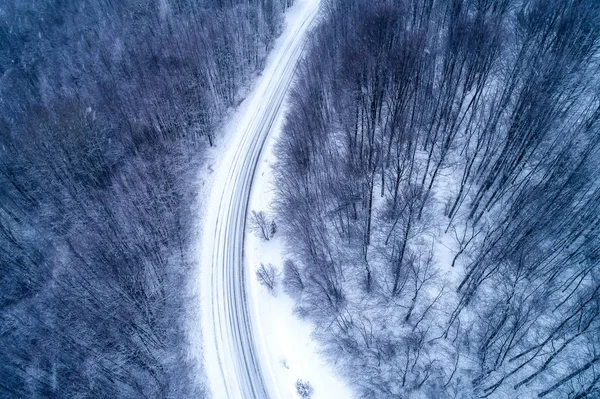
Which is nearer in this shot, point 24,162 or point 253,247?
point 253,247

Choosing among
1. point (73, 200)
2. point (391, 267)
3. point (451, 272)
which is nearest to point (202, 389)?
point (391, 267)

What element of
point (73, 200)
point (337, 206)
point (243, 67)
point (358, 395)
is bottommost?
point (358, 395)

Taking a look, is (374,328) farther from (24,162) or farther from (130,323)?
(24,162)

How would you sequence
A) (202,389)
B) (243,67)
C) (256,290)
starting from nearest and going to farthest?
1. (202,389)
2. (256,290)
3. (243,67)

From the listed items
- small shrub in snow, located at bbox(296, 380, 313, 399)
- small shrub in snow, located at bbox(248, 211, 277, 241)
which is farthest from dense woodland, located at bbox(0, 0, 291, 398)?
small shrub in snow, located at bbox(296, 380, 313, 399)

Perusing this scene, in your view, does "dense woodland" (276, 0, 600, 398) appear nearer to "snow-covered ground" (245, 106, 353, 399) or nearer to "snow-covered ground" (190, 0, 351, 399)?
"snow-covered ground" (245, 106, 353, 399)

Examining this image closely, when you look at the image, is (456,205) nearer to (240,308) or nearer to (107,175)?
(240,308)
